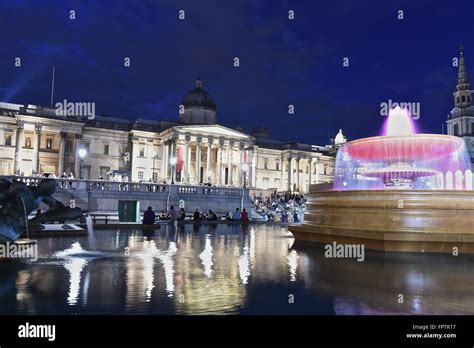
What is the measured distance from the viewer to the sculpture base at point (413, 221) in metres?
7.83

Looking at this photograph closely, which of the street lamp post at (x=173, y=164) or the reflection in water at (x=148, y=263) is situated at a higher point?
the street lamp post at (x=173, y=164)

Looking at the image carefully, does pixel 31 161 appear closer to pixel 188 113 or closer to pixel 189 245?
pixel 188 113

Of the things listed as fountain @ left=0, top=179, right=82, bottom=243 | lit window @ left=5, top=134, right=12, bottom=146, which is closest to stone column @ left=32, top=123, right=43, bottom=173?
lit window @ left=5, top=134, right=12, bottom=146

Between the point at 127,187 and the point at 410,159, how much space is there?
69.8 ft

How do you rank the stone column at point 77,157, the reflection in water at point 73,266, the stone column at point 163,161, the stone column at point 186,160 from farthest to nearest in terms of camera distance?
the stone column at point 163,161 → the stone column at point 186,160 → the stone column at point 77,157 → the reflection in water at point 73,266

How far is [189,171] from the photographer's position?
58094mm

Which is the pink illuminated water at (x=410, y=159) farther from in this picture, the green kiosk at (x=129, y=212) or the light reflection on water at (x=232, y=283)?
the green kiosk at (x=129, y=212)

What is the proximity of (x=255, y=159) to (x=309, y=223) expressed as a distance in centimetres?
5820

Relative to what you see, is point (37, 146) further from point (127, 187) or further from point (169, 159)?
point (127, 187)

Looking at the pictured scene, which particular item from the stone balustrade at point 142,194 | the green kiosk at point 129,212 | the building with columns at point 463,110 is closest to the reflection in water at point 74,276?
the green kiosk at point 129,212

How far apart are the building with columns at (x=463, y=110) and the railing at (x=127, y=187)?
2697 inches

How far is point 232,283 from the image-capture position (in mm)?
4891

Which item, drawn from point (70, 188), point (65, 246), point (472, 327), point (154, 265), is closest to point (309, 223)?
point (154, 265)

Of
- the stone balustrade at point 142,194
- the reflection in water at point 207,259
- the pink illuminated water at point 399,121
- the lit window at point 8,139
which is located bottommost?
the reflection in water at point 207,259
